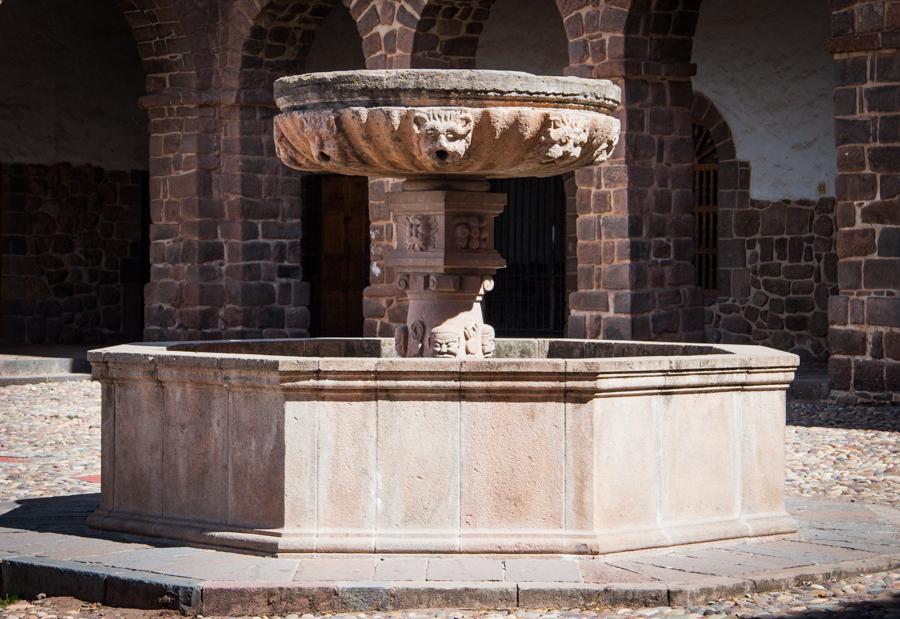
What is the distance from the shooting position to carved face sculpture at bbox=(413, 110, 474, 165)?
5.52 meters

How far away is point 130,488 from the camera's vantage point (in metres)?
5.83

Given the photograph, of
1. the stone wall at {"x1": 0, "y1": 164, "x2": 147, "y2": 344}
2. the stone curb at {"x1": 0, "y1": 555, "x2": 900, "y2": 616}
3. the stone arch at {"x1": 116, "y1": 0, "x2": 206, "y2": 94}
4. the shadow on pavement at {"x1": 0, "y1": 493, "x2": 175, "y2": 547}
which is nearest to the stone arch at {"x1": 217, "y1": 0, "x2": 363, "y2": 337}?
the stone arch at {"x1": 116, "y1": 0, "x2": 206, "y2": 94}

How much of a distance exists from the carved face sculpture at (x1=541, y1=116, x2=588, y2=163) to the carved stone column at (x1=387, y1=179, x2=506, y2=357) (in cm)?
48

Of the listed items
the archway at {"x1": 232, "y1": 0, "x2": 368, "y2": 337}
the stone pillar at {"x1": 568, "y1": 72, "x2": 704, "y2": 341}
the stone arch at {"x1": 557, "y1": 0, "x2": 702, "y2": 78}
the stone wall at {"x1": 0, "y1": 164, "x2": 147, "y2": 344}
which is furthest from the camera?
the stone wall at {"x1": 0, "y1": 164, "x2": 147, "y2": 344}

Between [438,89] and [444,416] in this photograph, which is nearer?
[444,416]

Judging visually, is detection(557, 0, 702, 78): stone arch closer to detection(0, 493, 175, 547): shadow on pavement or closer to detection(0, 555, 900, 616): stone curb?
detection(0, 493, 175, 547): shadow on pavement

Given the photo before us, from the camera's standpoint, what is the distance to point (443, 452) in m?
5.25

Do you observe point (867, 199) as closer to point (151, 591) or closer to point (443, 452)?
point (443, 452)

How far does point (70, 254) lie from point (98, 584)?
12.5m

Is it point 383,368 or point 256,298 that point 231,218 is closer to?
point 256,298

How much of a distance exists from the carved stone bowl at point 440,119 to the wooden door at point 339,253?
11.6 m

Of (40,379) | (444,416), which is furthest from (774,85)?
(444,416)

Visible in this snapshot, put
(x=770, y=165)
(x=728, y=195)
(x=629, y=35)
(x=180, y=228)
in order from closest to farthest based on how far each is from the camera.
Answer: (x=629, y=35), (x=770, y=165), (x=728, y=195), (x=180, y=228)

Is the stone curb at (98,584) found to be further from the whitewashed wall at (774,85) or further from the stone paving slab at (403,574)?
the whitewashed wall at (774,85)
